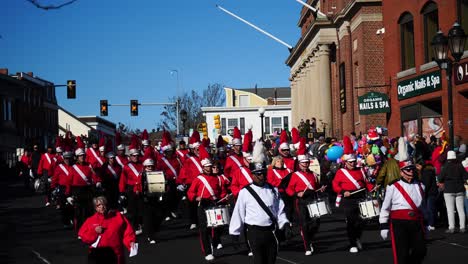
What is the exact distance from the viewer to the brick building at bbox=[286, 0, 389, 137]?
1721 inches

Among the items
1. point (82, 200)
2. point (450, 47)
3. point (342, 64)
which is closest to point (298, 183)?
point (82, 200)

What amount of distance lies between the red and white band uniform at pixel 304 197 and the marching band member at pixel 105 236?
5.83 m

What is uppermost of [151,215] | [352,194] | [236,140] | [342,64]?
[342,64]

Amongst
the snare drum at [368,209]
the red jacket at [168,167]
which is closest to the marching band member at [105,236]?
the snare drum at [368,209]

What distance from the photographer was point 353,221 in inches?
610

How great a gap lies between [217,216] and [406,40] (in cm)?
2338

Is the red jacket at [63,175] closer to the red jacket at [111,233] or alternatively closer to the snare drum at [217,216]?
the snare drum at [217,216]

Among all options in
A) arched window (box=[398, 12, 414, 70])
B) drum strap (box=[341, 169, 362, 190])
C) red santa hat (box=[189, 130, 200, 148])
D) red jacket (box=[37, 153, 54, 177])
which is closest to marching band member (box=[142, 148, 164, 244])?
red santa hat (box=[189, 130, 200, 148])

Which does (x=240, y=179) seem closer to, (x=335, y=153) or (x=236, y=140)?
(x=236, y=140)

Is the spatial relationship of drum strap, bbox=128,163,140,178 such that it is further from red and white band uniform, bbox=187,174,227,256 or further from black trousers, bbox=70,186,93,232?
red and white band uniform, bbox=187,174,227,256

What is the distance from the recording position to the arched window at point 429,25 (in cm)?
3294

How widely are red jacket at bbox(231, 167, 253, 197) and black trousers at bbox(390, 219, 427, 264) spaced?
14.3 feet

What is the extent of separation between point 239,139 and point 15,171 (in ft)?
133

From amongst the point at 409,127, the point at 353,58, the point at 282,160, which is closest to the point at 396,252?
the point at 282,160
